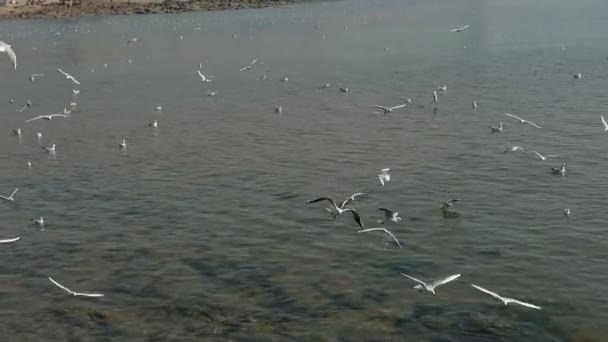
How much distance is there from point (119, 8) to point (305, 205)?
3260 inches

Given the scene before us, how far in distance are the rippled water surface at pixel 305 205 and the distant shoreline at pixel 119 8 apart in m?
52.6

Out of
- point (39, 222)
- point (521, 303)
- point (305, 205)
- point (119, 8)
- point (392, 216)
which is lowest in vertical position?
point (119, 8)

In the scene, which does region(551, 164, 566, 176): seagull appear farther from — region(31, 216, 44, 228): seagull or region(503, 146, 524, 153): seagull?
region(31, 216, 44, 228): seagull

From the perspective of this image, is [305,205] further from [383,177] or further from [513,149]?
[513,149]

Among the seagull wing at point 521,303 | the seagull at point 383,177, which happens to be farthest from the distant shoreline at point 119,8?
the seagull wing at point 521,303

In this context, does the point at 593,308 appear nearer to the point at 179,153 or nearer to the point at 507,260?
the point at 507,260

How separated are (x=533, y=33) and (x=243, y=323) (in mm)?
47853

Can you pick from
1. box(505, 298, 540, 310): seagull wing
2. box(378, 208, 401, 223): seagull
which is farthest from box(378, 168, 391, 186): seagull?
box(505, 298, 540, 310): seagull wing

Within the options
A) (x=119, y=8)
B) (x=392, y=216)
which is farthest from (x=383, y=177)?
(x=119, y=8)

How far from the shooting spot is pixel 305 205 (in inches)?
711

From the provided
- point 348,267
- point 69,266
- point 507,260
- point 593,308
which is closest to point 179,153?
point 69,266

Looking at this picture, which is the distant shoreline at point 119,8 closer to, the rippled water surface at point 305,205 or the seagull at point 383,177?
the rippled water surface at point 305,205

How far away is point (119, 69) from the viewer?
153 feet

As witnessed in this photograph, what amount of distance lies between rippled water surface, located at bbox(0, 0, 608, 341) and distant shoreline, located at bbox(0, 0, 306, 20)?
5263cm
